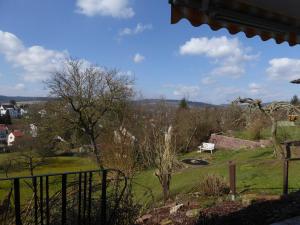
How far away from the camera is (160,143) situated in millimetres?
11906

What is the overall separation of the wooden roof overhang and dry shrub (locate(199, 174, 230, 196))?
492 cm

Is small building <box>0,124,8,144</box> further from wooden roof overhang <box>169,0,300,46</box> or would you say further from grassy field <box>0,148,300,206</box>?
wooden roof overhang <box>169,0,300,46</box>

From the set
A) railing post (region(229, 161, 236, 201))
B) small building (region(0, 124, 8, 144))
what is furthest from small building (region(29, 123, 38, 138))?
small building (region(0, 124, 8, 144))

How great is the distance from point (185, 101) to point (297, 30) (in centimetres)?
4062

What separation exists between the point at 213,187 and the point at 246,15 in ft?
18.9

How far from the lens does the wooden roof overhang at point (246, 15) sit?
12.3 ft

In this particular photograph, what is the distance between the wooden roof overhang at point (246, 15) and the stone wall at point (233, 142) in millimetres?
23100

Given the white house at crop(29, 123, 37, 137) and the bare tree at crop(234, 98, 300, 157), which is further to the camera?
the white house at crop(29, 123, 37, 137)

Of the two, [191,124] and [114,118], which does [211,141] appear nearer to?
[191,124]

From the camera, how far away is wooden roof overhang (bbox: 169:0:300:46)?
3750 millimetres

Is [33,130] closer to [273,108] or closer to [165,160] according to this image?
[273,108]

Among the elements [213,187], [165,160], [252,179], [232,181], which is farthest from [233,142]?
[232,181]

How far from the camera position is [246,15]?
418 cm

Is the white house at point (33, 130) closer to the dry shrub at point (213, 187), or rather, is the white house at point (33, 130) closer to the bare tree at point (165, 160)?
the bare tree at point (165, 160)
